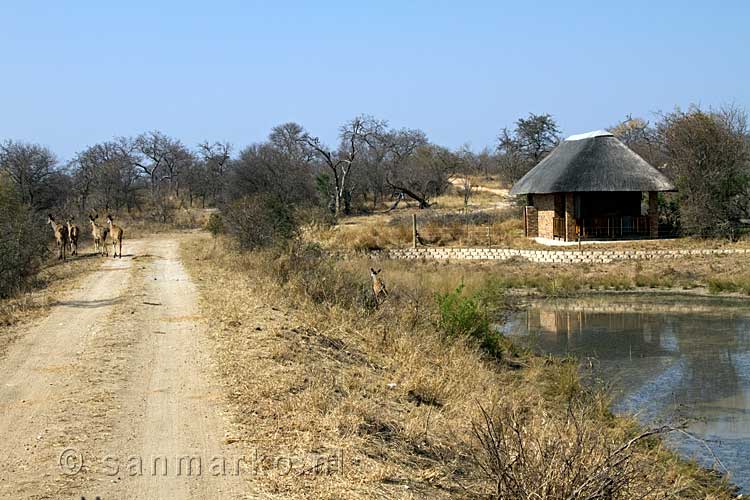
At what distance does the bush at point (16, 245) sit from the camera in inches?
683

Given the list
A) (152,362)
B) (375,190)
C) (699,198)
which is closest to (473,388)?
(152,362)

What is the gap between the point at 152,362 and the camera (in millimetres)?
9945

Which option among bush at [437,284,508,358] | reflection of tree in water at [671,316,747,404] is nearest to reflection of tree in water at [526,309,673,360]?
reflection of tree in water at [671,316,747,404]

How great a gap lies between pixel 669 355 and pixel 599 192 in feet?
60.3

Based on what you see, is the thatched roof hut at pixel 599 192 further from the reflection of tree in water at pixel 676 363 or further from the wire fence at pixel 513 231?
the reflection of tree in water at pixel 676 363

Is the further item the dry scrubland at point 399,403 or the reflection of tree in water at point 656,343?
the reflection of tree in water at point 656,343

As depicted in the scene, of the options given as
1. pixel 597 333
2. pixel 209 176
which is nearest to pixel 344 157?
pixel 209 176

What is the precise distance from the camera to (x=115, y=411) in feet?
25.7

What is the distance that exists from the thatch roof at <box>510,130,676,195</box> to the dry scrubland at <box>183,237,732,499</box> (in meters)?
17.1

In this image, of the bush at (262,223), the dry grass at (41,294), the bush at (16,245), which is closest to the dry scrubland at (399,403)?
the bush at (262,223)

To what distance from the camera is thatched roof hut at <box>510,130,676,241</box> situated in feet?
110

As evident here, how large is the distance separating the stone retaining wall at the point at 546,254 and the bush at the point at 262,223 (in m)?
8.14

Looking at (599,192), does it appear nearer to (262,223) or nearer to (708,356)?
(262,223)

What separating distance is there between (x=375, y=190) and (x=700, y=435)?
47.7 metres
